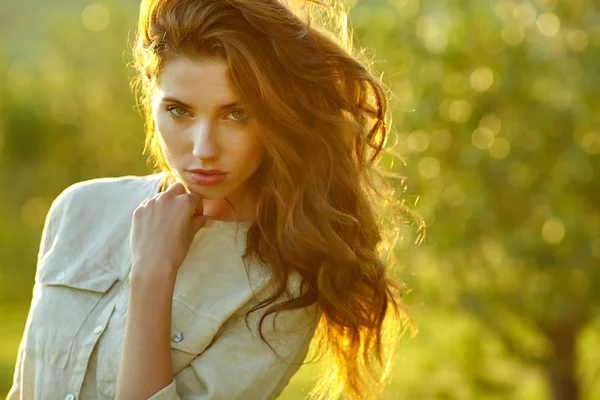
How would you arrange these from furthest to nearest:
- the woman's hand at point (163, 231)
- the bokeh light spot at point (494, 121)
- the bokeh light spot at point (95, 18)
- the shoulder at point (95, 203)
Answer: the bokeh light spot at point (95, 18) → the bokeh light spot at point (494, 121) → the shoulder at point (95, 203) → the woman's hand at point (163, 231)

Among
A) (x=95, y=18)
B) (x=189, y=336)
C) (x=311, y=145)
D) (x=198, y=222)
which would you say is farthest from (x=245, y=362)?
(x=95, y=18)

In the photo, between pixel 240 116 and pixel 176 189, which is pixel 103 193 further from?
pixel 240 116

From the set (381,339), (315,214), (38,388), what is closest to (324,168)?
(315,214)

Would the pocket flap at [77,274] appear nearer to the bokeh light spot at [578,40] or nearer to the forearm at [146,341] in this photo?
the forearm at [146,341]

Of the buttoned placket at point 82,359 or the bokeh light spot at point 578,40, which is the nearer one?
the buttoned placket at point 82,359

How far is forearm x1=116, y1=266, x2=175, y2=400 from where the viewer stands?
2.38 metres

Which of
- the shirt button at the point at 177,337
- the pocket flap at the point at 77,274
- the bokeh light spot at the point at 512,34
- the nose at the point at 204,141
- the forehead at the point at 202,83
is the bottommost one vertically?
the shirt button at the point at 177,337

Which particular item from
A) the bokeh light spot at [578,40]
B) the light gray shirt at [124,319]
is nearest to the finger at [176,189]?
the light gray shirt at [124,319]

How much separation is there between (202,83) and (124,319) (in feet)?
2.28

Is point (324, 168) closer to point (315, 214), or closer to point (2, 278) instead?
point (315, 214)

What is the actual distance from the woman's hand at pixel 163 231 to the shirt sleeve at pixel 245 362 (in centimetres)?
25

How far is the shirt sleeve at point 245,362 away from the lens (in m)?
2.51

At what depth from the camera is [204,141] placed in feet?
7.73

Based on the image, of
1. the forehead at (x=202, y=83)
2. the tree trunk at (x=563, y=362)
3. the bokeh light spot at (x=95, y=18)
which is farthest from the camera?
the bokeh light spot at (x=95, y=18)
